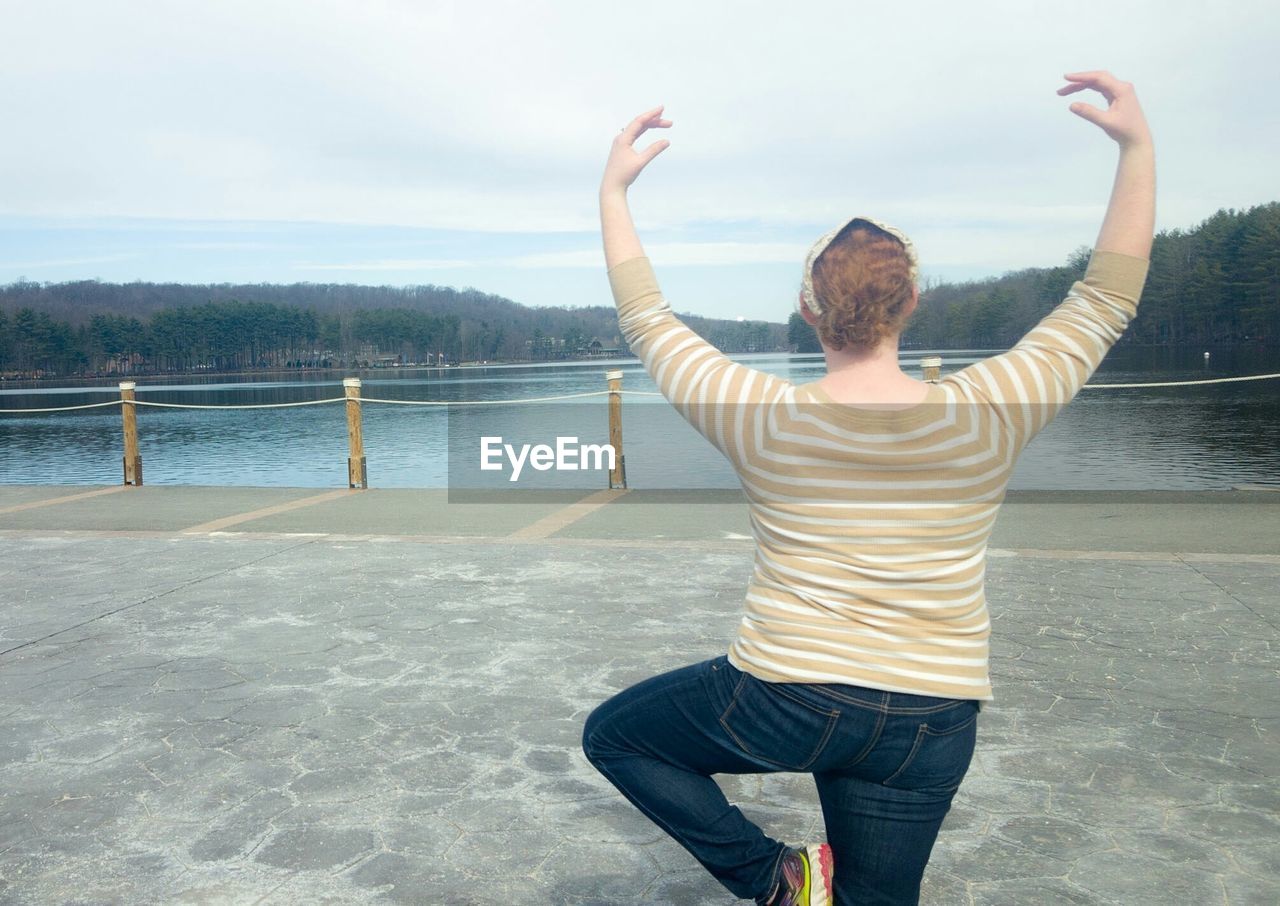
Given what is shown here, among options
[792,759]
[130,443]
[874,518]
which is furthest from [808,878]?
[130,443]

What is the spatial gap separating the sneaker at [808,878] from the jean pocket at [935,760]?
240 mm

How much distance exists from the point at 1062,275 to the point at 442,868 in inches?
4864

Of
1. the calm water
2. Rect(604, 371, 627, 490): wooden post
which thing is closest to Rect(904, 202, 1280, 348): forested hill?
the calm water

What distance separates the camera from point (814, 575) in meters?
1.66

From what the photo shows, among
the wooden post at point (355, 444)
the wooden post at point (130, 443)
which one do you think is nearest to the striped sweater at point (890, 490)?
the wooden post at point (355, 444)

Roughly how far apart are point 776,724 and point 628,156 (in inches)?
40.0

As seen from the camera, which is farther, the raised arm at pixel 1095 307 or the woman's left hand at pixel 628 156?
the woman's left hand at pixel 628 156

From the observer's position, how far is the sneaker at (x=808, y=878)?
180 centimetres

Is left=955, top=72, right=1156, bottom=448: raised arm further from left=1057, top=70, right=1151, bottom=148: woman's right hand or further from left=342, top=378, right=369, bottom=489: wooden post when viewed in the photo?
left=342, top=378, right=369, bottom=489: wooden post

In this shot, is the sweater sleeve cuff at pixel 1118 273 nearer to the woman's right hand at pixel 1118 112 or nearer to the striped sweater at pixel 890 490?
the striped sweater at pixel 890 490

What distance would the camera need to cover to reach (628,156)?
1.86 m

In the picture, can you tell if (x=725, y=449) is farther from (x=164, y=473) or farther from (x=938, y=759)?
(x=164, y=473)

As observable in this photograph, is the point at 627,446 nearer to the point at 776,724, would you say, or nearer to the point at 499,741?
the point at 499,741

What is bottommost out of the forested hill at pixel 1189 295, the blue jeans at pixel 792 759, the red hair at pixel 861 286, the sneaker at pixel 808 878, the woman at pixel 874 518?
the sneaker at pixel 808 878
